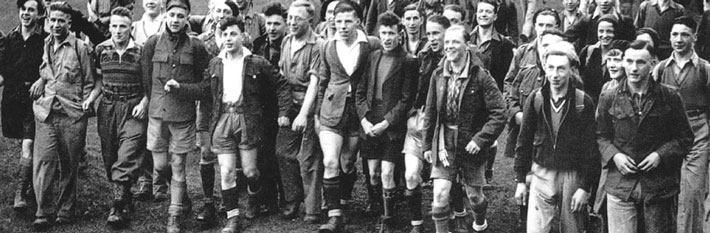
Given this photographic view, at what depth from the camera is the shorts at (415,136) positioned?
7.05 metres

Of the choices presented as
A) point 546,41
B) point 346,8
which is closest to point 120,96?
point 346,8

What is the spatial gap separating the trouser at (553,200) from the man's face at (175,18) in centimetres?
341

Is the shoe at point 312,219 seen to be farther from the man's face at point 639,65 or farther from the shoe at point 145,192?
the man's face at point 639,65

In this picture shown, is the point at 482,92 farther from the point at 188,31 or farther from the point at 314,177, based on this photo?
the point at 188,31

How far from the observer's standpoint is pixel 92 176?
9266 mm

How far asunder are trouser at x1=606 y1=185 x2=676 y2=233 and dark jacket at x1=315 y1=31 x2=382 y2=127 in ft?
8.04

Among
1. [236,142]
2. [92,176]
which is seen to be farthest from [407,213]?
[92,176]

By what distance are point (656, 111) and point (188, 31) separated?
4232 millimetres

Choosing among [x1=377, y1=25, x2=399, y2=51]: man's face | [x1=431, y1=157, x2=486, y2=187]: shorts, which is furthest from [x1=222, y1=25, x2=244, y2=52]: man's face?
[x1=431, y1=157, x2=486, y2=187]: shorts

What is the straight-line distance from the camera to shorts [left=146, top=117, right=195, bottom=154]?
758 centimetres

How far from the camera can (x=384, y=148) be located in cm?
725

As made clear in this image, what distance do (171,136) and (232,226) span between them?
1003 millimetres

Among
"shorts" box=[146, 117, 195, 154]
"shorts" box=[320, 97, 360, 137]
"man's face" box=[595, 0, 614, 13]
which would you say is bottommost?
"shorts" box=[146, 117, 195, 154]

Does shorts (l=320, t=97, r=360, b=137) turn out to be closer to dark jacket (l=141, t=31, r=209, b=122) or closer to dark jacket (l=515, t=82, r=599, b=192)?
dark jacket (l=141, t=31, r=209, b=122)
